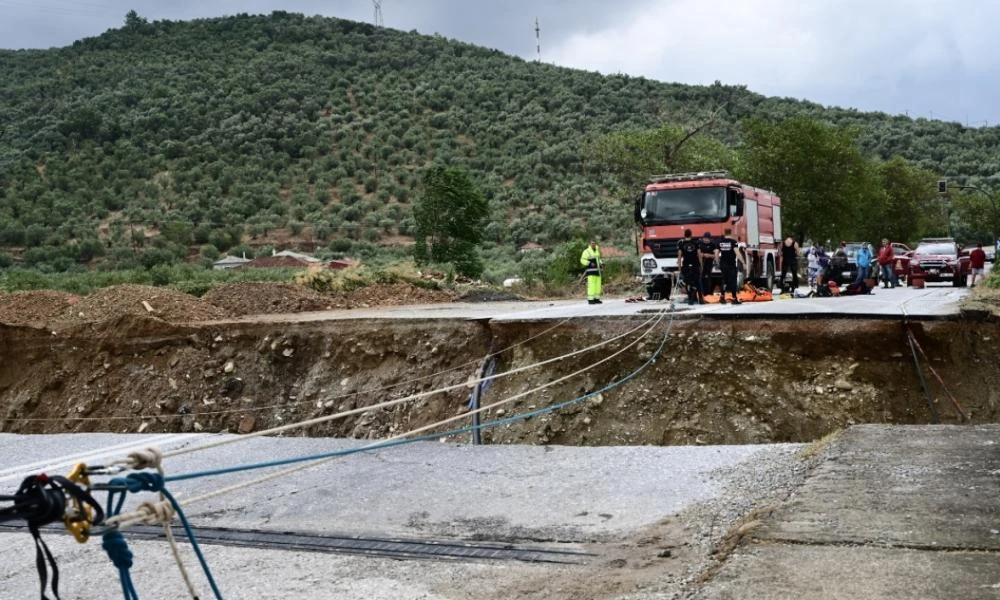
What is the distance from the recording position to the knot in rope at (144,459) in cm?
395

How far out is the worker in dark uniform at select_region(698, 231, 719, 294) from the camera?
2066 cm

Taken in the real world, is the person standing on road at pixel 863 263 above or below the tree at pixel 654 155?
below

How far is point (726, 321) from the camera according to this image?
1531 cm

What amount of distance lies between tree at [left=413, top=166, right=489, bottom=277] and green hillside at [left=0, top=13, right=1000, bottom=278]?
9586mm

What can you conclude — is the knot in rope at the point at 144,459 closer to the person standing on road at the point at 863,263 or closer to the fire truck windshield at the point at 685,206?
the fire truck windshield at the point at 685,206

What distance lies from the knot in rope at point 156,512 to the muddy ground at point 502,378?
20.8 feet

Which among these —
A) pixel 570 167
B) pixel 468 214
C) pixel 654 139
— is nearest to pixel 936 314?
pixel 468 214

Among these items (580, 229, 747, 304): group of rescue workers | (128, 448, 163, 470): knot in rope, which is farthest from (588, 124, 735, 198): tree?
(128, 448, 163, 470): knot in rope

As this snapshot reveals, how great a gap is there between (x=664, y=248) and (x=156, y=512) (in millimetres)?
19240

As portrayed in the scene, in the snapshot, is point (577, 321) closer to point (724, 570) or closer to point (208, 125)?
point (724, 570)

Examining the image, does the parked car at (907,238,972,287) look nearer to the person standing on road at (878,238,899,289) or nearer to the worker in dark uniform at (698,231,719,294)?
the person standing on road at (878,238,899,289)

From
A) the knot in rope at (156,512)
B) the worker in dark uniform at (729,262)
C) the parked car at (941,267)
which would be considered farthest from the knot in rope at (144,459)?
the parked car at (941,267)

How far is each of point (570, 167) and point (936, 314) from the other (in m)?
50.9

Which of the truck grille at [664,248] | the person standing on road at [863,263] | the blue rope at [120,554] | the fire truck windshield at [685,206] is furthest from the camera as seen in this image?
the person standing on road at [863,263]
